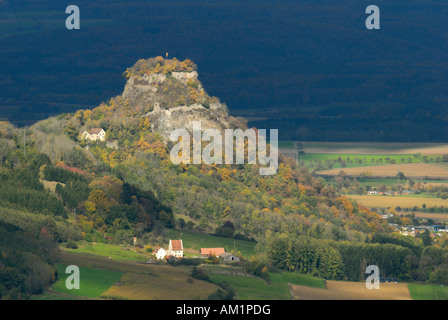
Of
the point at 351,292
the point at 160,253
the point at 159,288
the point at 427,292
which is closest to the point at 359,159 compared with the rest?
the point at 160,253

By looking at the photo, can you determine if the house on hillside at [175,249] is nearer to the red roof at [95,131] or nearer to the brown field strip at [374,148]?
the red roof at [95,131]

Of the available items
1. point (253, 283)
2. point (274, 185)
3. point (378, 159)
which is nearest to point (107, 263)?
point (253, 283)

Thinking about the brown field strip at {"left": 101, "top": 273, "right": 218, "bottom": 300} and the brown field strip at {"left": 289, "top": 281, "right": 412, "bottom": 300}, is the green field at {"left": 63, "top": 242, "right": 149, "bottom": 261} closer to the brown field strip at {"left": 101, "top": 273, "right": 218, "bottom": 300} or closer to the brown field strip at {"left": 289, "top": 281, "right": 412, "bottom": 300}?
the brown field strip at {"left": 101, "top": 273, "right": 218, "bottom": 300}

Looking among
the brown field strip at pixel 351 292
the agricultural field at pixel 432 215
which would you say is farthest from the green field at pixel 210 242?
the agricultural field at pixel 432 215

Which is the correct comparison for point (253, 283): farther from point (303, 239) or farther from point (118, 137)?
point (118, 137)

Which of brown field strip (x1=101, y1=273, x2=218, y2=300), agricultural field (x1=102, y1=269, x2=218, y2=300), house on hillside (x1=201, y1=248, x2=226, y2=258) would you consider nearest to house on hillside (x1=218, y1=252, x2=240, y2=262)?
house on hillside (x1=201, y1=248, x2=226, y2=258)

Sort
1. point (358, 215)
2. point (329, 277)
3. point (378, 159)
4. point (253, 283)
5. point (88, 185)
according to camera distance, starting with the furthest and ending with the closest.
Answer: point (378, 159) → point (358, 215) → point (88, 185) → point (329, 277) → point (253, 283)
